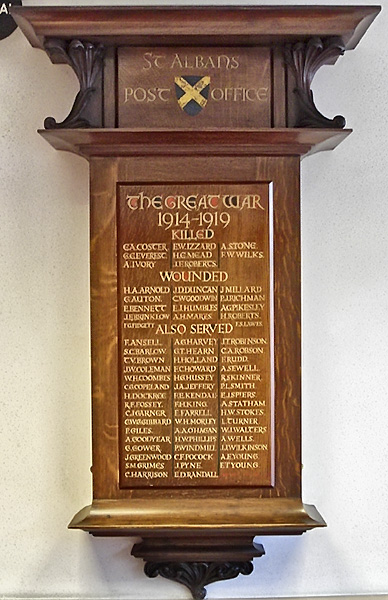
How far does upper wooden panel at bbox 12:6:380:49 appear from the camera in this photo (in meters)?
1.40

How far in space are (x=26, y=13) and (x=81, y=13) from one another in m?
0.11

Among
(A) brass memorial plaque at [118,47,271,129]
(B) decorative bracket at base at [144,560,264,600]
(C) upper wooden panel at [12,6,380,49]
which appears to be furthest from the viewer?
(B) decorative bracket at base at [144,560,264,600]

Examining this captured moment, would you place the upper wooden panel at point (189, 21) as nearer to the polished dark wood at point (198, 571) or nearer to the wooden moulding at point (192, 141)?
the wooden moulding at point (192, 141)

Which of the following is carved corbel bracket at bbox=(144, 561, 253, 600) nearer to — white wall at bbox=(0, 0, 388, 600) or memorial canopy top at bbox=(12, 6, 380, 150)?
white wall at bbox=(0, 0, 388, 600)

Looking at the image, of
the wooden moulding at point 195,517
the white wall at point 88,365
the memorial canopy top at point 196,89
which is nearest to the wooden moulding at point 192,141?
the memorial canopy top at point 196,89

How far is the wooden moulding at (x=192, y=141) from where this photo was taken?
4.78 ft

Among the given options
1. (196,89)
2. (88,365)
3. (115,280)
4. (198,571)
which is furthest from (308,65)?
(198,571)

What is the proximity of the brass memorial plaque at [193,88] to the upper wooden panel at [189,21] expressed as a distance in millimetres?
80

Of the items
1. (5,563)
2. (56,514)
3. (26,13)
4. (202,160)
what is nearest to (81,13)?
(26,13)

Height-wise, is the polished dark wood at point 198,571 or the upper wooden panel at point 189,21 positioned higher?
the upper wooden panel at point 189,21

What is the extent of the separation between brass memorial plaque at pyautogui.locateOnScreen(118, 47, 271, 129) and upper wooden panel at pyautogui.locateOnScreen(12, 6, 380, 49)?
0.08 meters

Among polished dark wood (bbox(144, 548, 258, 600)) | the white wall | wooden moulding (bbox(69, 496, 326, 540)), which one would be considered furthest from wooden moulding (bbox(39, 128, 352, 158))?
polished dark wood (bbox(144, 548, 258, 600))

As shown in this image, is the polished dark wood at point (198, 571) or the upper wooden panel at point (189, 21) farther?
the polished dark wood at point (198, 571)

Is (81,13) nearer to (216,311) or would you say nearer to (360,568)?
(216,311)
